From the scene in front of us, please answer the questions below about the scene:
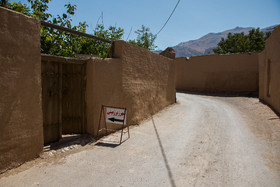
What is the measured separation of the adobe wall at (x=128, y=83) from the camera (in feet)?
19.5

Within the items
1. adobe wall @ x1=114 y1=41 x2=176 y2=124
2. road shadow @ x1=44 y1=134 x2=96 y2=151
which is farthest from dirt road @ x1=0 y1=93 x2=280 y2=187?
adobe wall @ x1=114 y1=41 x2=176 y2=124

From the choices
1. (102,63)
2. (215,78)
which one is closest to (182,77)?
(215,78)

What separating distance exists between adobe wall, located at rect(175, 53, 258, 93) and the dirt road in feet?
32.0

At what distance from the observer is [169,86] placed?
461 inches

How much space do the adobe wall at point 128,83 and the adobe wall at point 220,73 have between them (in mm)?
8113

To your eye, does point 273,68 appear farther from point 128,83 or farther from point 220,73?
point 220,73

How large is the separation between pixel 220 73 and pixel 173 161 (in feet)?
46.9

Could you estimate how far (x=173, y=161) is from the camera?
4547 millimetres

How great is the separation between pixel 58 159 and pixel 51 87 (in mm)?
1805

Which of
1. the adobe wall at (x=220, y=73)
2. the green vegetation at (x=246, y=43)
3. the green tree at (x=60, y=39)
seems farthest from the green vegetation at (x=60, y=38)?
the green vegetation at (x=246, y=43)

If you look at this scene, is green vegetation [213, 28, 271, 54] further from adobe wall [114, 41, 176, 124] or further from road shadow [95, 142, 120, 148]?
road shadow [95, 142, 120, 148]

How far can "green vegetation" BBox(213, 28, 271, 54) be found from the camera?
1099 inches

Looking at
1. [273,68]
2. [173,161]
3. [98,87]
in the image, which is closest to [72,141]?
[98,87]

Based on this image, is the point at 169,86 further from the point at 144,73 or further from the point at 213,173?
the point at 213,173
